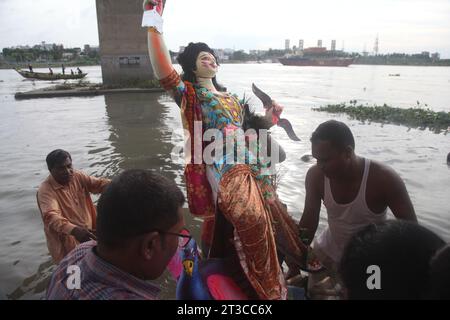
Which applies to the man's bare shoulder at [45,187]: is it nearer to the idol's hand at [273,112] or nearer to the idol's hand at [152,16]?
the idol's hand at [152,16]

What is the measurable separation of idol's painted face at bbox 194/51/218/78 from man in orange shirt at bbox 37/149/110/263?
4.41ft

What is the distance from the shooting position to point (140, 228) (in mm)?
1194

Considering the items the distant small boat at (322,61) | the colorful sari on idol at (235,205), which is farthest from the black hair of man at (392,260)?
the distant small boat at (322,61)

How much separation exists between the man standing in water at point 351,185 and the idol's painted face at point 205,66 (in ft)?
3.52

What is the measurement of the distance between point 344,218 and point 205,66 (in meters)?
1.66

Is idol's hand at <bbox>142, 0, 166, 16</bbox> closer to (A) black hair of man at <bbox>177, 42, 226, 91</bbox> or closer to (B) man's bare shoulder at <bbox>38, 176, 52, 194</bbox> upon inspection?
(A) black hair of man at <bbox>177, 42, 226, 91</bbox>

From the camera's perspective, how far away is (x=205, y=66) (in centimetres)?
296

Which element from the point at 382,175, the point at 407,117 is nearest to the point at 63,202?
the point at 382,175

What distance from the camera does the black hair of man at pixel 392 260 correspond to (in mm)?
1035

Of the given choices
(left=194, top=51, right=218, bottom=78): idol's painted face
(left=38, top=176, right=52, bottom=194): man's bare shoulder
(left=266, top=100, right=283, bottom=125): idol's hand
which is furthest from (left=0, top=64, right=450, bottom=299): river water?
(left=38, top=176, right=52, bottom=194): man's bare shoulder

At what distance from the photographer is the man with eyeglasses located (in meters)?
1.18

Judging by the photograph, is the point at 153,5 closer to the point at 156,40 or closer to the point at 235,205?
the point at 156,40

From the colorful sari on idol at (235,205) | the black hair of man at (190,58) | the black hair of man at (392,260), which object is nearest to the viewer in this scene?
the black hair of man at (392,260)
